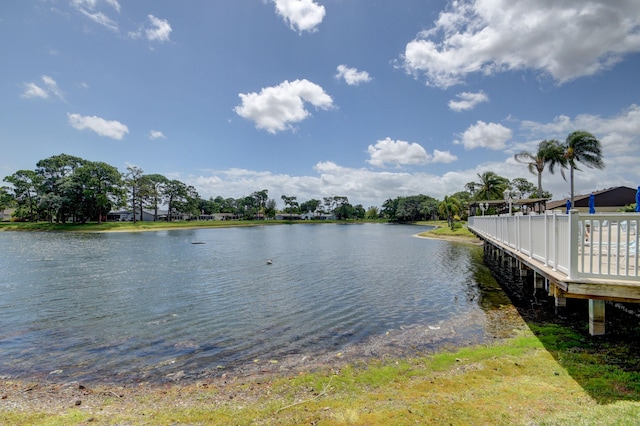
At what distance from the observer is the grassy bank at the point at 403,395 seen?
5016 mm

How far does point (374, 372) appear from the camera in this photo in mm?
7102

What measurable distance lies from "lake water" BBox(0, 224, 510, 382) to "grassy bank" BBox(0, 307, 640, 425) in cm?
95

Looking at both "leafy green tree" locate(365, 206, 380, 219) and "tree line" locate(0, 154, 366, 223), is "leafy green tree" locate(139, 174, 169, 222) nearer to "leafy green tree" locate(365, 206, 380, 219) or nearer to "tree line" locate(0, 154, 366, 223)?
"tree line" locate(0, 154, 366, 223)

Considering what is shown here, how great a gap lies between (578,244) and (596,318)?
9.13ft

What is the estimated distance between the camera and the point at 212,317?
11.9 metres

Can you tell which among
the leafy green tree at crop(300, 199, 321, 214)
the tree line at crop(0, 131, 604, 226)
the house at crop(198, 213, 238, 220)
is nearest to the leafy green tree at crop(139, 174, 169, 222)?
the tree line at crop(0, 131, 604, 226)

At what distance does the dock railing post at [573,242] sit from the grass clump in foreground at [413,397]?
1.91 metres

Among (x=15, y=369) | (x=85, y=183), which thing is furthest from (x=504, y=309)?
(x=85, y=183)

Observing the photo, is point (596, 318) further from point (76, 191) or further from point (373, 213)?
point (373, 213)

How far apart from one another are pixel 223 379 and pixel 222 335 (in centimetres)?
310

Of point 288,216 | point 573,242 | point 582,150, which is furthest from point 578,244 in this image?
point 288,216

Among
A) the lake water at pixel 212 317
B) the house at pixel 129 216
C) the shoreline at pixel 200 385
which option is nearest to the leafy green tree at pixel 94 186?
the house at pixel 129 216

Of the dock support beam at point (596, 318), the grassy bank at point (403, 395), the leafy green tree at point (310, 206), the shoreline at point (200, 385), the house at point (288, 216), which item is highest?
the leafy green tree at point (310, 206)

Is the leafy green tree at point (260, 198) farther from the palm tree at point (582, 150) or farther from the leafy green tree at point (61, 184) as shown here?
the palm tree at point (582, 150)
